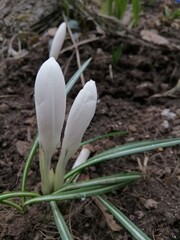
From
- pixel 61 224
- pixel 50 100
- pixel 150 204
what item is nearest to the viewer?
pixel 50 100

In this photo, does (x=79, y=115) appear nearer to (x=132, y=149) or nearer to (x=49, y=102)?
(x=49, y=102)

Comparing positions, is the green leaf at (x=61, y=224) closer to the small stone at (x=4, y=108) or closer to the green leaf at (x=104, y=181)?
the green leaf at (x=104, y=181)

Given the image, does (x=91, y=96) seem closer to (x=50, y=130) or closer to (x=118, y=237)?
(x=50, y=130)

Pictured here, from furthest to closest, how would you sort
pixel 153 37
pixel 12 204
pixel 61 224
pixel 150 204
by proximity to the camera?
pixel 153 37, pixel 150 204, pixel 12 204, pixel 61 224

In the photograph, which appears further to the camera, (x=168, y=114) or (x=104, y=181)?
(x=168, y=114)

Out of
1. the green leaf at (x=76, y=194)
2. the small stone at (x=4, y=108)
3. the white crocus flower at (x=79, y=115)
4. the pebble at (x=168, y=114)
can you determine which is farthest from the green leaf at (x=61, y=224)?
the pebble at (x=168, y=114)

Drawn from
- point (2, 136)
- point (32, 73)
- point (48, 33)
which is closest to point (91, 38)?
point (48, 33)

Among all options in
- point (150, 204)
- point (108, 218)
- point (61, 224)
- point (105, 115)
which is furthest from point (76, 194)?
point (105, 115)
